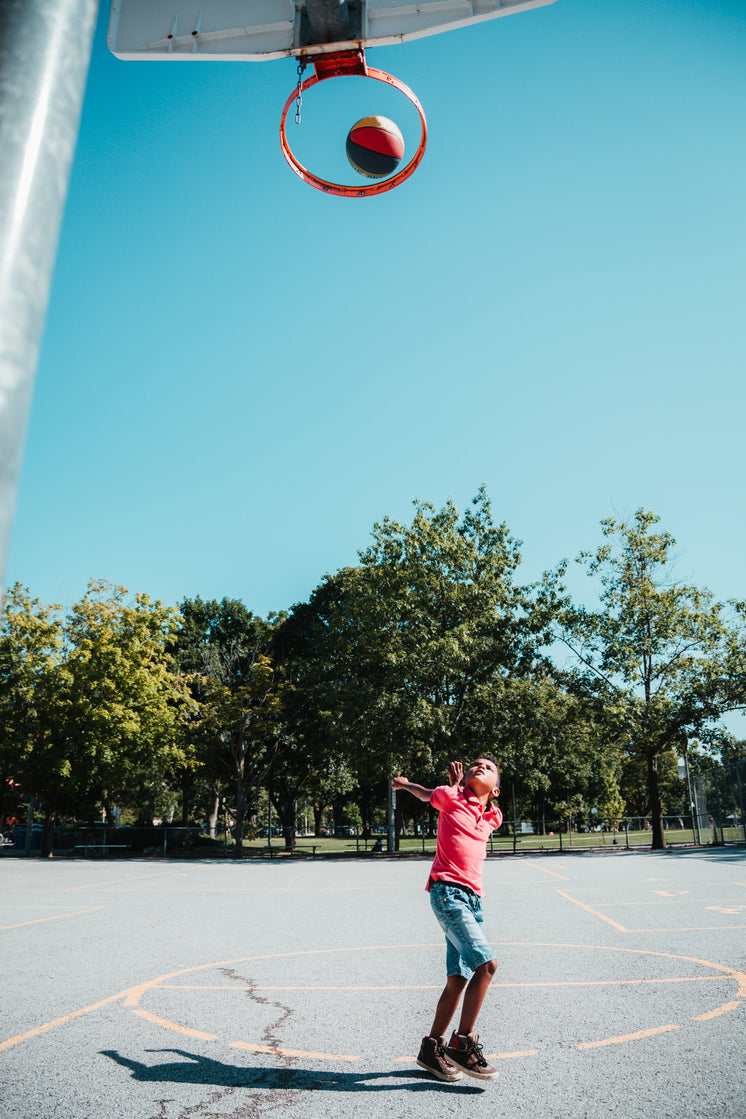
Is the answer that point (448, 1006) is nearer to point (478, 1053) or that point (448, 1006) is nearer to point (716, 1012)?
point (478, 1053)

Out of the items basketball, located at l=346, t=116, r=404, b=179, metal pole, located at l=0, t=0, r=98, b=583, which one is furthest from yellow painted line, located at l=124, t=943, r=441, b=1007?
basketball, located at l=346, t=116, r=404, b=179

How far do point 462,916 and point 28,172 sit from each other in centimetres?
482

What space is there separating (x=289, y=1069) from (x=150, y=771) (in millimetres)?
32946

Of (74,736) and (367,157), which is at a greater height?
(367,157)

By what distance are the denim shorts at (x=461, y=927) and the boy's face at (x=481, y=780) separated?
67 centimetres

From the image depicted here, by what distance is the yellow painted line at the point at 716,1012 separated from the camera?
550 centimetres

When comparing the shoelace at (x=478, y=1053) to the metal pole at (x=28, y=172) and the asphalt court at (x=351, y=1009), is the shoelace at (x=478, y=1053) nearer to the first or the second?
the asphalt court at (x=351, y=1009)

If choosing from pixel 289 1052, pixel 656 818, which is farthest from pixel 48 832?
pixel 289 1052

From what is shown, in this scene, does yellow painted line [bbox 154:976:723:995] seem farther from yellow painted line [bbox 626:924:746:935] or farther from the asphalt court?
yellow painted line [bbox 626:924:746:935]

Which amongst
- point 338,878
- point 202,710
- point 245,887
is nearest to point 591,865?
point 338,878

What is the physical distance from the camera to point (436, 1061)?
4.55 meters

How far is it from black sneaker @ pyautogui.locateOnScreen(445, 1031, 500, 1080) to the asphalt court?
0.31 feet

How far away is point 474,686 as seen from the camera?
29453mm

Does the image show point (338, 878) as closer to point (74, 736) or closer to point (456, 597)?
point (456, 597)
